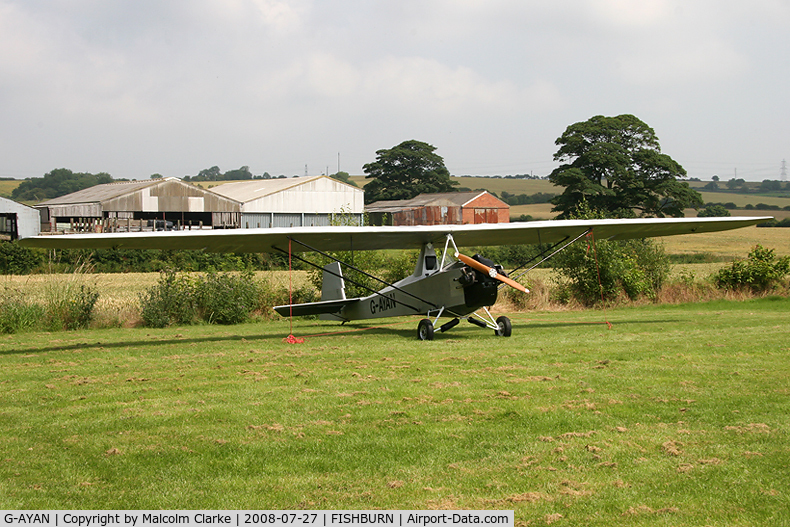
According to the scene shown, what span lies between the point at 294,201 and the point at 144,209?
13323 millimetres

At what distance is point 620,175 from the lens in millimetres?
57875

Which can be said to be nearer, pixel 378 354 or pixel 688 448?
pixel 688 448

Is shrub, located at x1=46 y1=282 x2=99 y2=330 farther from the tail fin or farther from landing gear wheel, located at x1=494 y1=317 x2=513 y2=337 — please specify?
landing gear wheel, located at x1=494 y1=317 x2=513 y2=337

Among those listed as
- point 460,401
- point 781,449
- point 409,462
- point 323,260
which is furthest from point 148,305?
point 781,449

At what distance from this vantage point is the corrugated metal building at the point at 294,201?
62062 millimetres

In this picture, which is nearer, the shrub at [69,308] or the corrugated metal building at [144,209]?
the shrub at [69,308]

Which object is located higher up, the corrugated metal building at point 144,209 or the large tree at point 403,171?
the large tree at point 403,171

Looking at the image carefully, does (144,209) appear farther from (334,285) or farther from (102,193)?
(334,285)

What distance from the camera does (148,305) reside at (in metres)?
17.7

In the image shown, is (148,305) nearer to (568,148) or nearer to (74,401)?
(74,401)

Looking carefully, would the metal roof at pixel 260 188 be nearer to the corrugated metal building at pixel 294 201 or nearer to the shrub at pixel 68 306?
the corrugated metal building at pixel 294 201

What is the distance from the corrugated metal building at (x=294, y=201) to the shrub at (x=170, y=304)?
139 ft

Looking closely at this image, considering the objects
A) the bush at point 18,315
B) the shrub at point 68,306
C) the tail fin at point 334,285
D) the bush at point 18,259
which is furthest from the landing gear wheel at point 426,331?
the bush at point 18,259

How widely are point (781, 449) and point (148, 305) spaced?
15.6 meters
